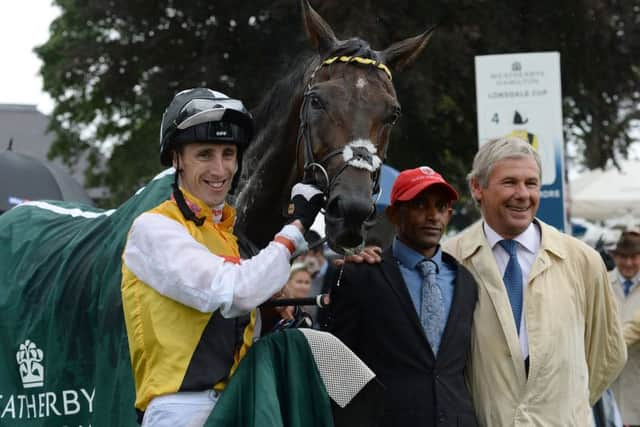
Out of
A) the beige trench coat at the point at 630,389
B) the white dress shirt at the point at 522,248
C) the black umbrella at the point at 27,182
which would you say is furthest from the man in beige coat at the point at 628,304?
the black umbrella at the point at 27,182

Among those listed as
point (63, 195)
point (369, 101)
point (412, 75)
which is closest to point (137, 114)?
point (412, 75)

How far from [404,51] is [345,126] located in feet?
1.95

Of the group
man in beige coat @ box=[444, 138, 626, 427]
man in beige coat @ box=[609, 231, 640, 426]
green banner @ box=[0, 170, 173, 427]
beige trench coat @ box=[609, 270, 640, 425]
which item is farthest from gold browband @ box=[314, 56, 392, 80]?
beige trench coat @ box=[609, 270, 640, 425]

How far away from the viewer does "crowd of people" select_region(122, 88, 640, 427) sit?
108 inches

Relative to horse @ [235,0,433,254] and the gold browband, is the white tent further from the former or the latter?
the gold browband

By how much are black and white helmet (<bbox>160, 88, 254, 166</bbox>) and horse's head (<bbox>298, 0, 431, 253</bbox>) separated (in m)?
0.30

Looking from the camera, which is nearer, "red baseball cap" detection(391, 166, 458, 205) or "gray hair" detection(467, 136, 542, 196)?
"red baseball cap" detection(391, 166, 458, 205)

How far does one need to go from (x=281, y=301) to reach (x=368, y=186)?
464 millimetres

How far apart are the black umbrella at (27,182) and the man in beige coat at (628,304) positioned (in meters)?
3.66

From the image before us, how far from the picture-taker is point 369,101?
10.9ft

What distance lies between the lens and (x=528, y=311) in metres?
3.28

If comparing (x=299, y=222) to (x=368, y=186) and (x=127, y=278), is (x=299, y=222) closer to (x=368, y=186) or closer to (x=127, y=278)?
(x=368, y=186)

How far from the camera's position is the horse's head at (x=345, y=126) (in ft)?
9.91

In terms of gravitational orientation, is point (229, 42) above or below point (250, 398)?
above
